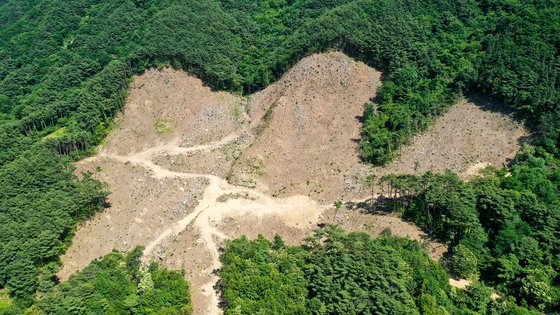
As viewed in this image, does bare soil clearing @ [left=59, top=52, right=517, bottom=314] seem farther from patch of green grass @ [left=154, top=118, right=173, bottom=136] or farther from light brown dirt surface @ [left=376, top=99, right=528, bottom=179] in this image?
light brown dirt surface @ [left=376, top=99, right=528, bottom=179]

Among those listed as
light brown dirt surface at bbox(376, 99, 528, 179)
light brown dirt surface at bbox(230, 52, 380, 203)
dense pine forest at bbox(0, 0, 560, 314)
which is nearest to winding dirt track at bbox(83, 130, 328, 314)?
light brown dirt surface at bbox(230, 52, 380, 203)

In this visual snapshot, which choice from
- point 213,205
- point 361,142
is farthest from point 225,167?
point 361,142

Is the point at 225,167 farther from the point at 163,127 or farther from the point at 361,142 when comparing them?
the point at 361,142

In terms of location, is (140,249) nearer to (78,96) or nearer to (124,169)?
(124,169)

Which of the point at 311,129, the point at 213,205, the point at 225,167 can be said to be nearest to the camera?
the point at 213,205

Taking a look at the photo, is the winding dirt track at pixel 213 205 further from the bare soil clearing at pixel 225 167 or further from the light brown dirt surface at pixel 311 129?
the light brown dirt surface at pixel 311 129

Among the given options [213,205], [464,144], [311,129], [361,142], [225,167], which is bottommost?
[213,205]
